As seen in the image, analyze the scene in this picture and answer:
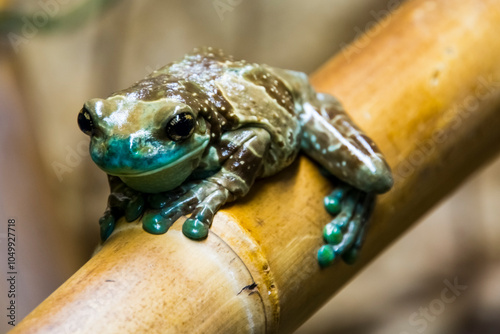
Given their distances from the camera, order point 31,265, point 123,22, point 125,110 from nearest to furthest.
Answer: point 125,110, point 31,265, point 123,22

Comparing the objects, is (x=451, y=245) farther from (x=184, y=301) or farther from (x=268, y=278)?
(x=184, y=301)

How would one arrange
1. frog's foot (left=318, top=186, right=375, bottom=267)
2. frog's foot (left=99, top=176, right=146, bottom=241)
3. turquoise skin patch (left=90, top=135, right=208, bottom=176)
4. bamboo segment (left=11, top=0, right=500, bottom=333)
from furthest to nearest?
frog's foot (left=318, top=186, right=375, bottom=267) < frog's foot (left=99, top=176, right=146, bottom=241) < turquoise skin patch (left=90, top=135, right=208, bottom=176) < bamboo segment (left=11, top=0, right=500, bottom=333)

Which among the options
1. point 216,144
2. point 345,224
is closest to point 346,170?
point 345,224

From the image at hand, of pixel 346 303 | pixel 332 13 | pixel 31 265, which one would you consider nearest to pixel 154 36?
pixel 332 13

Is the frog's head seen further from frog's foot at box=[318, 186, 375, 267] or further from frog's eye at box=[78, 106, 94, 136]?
frog's foot at box=[318, 186, 375, 267]

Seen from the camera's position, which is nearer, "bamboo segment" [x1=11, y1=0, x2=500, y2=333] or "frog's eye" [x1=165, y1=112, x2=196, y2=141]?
"bamboo segment" [x1=11, y1=0, x2=500, y2=333]

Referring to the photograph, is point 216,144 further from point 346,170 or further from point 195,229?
point 346,170

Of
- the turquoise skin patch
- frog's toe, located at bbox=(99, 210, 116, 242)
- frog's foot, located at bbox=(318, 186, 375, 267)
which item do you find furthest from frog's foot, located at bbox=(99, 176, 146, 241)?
frog's foot, located at bbox=(318, 186, 375, 267)
